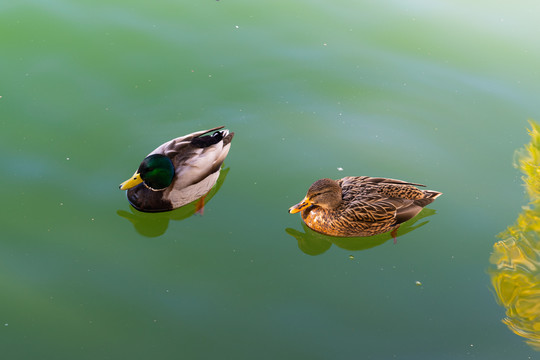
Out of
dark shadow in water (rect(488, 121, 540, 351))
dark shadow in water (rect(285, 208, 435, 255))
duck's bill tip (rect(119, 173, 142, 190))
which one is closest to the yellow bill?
dark shadow in water (rect(285, 208, 435, 255))

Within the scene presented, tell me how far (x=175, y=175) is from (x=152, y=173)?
19cm

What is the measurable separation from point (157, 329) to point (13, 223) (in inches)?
53.5

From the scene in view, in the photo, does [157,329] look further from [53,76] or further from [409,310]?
[53,76]

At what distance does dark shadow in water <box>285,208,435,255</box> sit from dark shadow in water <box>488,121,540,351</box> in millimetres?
642

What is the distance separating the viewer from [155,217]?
4.22 metres

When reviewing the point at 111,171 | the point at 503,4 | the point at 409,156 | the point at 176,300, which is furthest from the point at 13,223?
the point at 503,4

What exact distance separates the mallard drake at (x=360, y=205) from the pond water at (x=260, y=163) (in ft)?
0.51

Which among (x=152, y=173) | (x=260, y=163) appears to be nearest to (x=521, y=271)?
(x=260, y=163)

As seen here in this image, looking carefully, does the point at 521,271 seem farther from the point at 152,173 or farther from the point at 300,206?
the point at 152,173

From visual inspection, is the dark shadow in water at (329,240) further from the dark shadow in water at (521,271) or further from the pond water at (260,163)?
the dark shadow in water at (521,271)

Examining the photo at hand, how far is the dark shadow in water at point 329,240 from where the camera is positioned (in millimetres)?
4113

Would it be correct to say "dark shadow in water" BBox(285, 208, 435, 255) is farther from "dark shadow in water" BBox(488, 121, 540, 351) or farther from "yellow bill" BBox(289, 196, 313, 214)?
"dark shadow in water" BBox(488, 121, 540, 351)

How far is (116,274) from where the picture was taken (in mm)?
3693

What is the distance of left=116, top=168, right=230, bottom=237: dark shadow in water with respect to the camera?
4.08 meters
